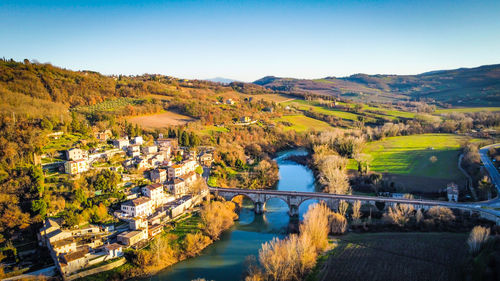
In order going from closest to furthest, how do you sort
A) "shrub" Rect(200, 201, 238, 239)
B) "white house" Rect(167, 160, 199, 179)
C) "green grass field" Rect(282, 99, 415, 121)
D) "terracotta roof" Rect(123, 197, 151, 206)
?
"shrub" Rect(200, 201, 238, 239), "terracotta roof" Rect(123, 197, 151, 206), "white house" Rect(167, 160, 199, 179), "green grass field" Rect(282, 99, 415, 121)

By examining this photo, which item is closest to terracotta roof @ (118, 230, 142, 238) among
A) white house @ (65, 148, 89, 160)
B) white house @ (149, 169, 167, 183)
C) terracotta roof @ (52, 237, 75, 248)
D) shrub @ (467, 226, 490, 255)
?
terracotta roof @ (52, 237, 75, 248)

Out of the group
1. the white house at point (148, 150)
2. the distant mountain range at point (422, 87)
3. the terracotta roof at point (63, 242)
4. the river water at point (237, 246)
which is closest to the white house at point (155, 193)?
the river water at point (237, 246)

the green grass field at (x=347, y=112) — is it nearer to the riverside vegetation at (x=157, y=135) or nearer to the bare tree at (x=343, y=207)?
the riverside vegetation at (x=157, y=135)

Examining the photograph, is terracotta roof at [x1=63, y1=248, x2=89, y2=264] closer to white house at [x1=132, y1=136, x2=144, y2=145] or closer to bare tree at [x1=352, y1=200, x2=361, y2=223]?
white house at [x1=132, y1=136, x2=144, y2=145]

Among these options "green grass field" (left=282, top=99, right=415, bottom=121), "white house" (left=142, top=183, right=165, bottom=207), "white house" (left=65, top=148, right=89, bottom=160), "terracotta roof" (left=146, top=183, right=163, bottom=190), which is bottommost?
"white house" (left=142, top=183, right=165, bottom=207)

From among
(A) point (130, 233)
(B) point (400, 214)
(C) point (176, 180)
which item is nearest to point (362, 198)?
(B) point (400, 214)

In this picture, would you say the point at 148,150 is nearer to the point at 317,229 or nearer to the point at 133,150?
the point at 133,150
